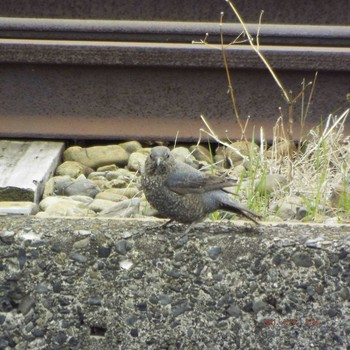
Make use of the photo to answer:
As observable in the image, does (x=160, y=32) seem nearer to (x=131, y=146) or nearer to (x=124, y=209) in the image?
(x=131, y=146)

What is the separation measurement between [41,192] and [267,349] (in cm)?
187

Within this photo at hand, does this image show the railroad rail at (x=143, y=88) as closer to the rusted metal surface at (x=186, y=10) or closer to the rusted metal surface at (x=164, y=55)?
the rusted metal surface at (x=164, y=55)

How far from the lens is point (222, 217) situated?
4.61 metres

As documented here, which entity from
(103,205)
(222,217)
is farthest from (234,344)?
(103,205)

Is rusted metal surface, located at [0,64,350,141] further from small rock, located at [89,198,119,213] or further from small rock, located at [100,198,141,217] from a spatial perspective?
small rock, located at [100,198,141,217]

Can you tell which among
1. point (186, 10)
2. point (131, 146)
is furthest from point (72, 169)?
point (186, 10)

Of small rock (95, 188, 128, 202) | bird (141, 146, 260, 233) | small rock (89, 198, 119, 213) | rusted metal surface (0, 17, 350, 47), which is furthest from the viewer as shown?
rusted metal surface (0, 17, 350, 47)

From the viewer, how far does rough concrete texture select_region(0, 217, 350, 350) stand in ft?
11.3

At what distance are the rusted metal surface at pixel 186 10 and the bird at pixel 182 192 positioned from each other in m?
2.60

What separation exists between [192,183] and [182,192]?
56mm

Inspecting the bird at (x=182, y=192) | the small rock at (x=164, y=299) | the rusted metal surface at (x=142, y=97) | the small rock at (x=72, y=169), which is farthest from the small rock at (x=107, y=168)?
the small rock at (x=164, y=299)

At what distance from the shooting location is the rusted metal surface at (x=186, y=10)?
6.27m

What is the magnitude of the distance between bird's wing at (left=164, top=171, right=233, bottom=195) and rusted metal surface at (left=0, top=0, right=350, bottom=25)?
104 inches

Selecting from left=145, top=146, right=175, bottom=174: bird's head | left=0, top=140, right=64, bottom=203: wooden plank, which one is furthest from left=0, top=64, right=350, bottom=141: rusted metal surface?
left=145, top=146, right=175, bottom=174: bird's head
